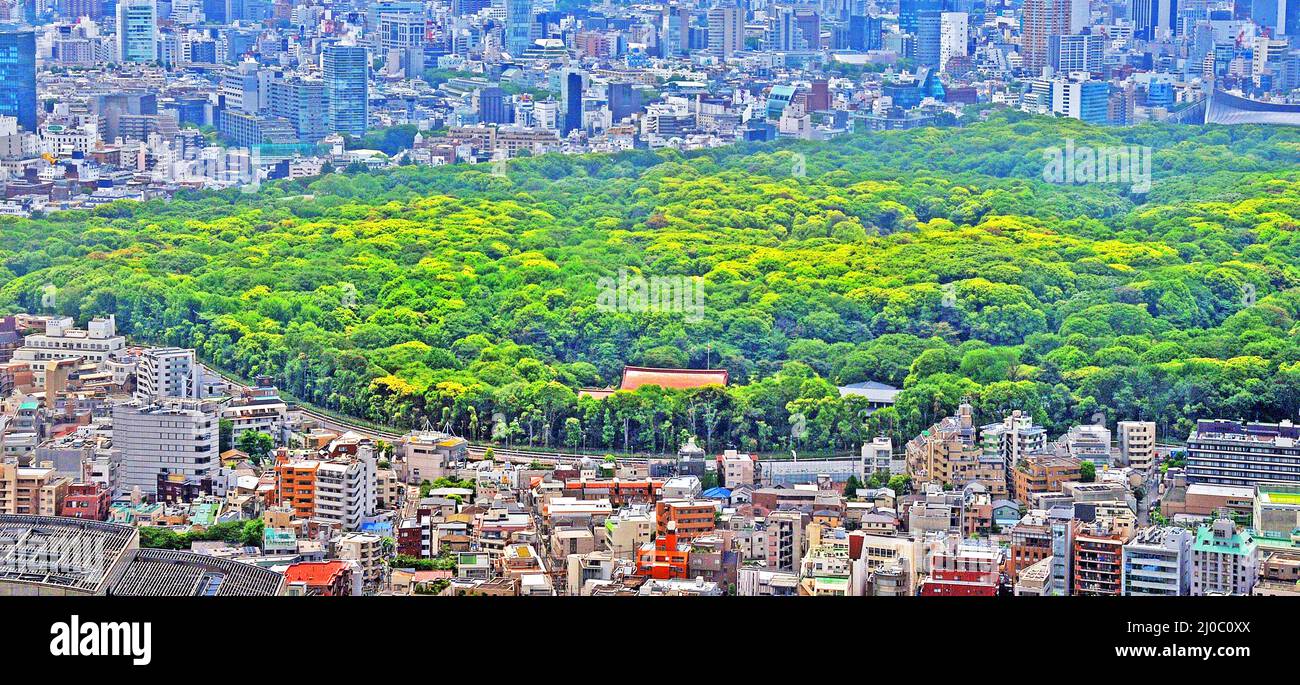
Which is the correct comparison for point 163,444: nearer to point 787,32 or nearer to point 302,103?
point 302,103

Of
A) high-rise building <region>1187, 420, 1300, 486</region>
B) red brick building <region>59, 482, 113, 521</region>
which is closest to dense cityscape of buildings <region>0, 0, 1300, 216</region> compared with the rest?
red brick building <region>59, 482, 113, 521</region>

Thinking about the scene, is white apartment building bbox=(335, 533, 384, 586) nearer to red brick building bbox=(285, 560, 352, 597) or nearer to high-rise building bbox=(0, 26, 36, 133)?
red brick building bbox=(285, 560, 352, 597)

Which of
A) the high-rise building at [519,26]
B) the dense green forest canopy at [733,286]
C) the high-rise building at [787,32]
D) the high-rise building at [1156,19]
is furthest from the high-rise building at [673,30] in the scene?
the high-rise building at [1156,19]

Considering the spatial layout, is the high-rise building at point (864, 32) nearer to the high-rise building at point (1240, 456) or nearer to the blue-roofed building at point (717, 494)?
the high-rise building at point (1240, 456)

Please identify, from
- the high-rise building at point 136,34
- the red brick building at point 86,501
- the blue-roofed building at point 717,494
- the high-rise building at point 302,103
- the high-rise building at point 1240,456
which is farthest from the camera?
the high-rise building at point 136,34

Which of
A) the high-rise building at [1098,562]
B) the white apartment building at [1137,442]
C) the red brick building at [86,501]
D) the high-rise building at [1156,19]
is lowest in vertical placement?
the white apartment building at [1137,442]

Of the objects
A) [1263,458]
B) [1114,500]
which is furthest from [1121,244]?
[1114,500]
